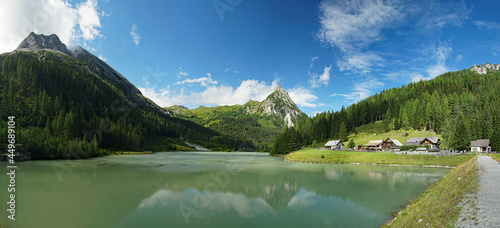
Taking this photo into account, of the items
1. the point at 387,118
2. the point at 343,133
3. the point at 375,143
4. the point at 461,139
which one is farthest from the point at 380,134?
the point at 461,139

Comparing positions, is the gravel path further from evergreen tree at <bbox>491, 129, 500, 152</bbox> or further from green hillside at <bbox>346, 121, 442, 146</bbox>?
green hillside at <bbox>346, 121, 442, 146</bbox>

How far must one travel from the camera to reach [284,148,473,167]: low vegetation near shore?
198 feet

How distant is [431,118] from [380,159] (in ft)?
254

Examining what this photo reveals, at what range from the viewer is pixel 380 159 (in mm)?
69375

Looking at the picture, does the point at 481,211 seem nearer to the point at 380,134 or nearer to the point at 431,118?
the point at 380,134

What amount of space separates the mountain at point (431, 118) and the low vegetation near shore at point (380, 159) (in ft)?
80.4

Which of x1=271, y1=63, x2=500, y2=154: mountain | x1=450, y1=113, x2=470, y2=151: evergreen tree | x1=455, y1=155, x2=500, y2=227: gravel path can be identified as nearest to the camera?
x1=455, y1=155, x2=500, y2=227: gravel path

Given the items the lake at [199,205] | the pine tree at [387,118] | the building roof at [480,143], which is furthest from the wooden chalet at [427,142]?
the lake at [199,205]

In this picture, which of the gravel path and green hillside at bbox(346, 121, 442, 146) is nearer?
the gravel path

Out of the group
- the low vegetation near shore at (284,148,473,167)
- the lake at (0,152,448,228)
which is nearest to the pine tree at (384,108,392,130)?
the low vegetation near shore at (284,148,473,167)

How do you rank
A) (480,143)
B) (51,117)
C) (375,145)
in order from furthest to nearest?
(51,117)
(375,145)
(480,143)

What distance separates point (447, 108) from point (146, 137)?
684 feet

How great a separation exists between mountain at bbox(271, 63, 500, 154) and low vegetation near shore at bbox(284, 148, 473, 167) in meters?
24.5

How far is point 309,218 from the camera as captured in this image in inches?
733
